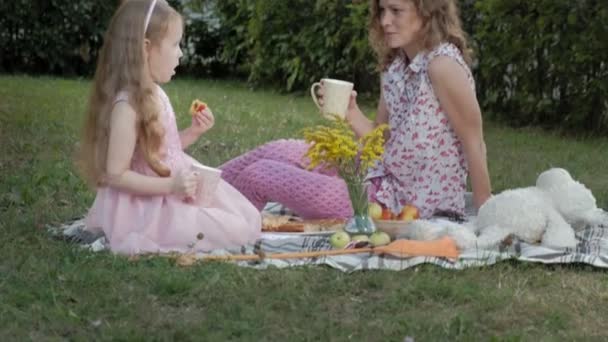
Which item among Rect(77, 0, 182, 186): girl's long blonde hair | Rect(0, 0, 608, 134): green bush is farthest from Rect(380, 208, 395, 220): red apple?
Rect(0, 0, 608, 134): green bush

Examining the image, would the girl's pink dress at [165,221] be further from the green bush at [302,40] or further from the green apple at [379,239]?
the green bush at [302,40]

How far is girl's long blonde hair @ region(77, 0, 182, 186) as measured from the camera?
4684 millimetres

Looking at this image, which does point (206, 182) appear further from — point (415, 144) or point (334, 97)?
point (415, 144)

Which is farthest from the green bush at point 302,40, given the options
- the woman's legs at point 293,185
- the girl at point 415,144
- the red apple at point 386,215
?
the red apple at point 386,215

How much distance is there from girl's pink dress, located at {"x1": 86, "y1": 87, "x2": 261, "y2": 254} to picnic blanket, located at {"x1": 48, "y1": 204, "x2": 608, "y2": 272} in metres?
0.06

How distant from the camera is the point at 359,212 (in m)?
4.84

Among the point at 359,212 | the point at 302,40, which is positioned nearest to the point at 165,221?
the point at 359,212

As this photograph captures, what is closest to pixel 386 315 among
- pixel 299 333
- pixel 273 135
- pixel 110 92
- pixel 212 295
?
pixel 299 333

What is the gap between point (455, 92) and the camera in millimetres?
5234

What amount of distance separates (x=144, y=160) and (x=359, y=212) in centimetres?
89

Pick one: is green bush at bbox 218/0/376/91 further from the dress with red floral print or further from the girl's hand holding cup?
the girl's hand holding cup

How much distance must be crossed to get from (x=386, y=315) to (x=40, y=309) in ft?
3.67

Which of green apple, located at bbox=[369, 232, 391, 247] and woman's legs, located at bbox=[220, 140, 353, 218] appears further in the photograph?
woman's legs, located at bbox=[220, 140, 353, 218]

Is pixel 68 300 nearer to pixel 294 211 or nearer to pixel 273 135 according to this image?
pixel 294 211
